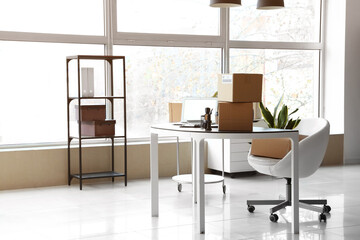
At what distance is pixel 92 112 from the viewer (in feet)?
21.5

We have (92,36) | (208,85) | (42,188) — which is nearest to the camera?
(42,188)

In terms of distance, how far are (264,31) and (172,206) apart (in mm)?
3732

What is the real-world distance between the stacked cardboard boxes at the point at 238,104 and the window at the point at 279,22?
12.0ft

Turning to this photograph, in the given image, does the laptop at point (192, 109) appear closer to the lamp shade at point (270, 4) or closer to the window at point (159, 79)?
the lamp shade at point (270, 4)

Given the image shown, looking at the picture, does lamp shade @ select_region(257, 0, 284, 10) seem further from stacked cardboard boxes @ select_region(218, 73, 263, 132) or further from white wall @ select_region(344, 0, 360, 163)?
white wall @ select_region(344, 0, 360, 163)

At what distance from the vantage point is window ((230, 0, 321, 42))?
7945mm

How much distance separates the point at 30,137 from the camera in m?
6.74

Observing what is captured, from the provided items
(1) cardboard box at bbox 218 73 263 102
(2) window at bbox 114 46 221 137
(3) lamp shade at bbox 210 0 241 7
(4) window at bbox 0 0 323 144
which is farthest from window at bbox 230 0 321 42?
(1) cardboard box at bbox 218 73 263 102

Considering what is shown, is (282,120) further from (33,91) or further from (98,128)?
(33,91)

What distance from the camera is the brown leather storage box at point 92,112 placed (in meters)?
6.50

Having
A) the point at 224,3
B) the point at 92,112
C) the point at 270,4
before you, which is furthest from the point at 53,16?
the point at 270,4

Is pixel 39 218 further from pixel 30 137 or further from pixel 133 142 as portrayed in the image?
pixel 133 142

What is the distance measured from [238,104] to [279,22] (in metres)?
4.28

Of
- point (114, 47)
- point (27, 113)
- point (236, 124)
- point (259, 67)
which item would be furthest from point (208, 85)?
point (236, 124)
